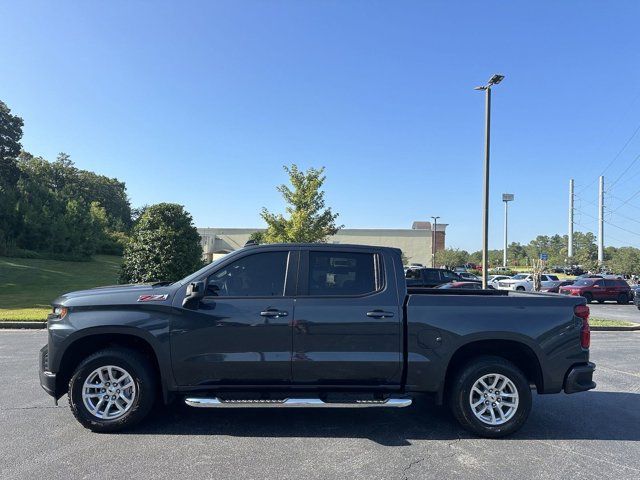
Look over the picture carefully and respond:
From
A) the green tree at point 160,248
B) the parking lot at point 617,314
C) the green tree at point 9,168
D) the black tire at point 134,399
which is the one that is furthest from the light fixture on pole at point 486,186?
the green tree at point 9,168

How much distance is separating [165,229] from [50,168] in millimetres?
74358

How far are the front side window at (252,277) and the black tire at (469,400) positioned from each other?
82.1 inches

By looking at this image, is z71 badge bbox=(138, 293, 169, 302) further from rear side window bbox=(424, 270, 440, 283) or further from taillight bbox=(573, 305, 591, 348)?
rear side window bbox=(424, 270, 440, 283)

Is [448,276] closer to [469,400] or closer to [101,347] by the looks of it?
[469,400]

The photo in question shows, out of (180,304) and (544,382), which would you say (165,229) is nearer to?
(180,304)

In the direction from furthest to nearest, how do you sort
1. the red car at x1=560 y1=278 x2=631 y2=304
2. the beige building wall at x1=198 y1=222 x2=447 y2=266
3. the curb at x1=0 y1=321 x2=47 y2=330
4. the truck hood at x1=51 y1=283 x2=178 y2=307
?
the beige building wall at x1=198 y1=222 x2=447 y2=266, the red car at x1=560 y1=278 x2=631 y2=304, the curb at x1=0 y1=321 x2=47 y2=330, the truck hood at x1=51 y1=283 x2=178 y2=307

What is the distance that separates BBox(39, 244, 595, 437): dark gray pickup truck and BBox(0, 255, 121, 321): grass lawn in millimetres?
10531

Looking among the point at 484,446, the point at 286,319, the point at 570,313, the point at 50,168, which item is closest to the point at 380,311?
the point at 286,319

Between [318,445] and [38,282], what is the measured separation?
28321mm

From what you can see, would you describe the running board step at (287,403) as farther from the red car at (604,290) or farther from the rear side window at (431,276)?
Answer: the red car at (604,290)

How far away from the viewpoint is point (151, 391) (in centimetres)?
483

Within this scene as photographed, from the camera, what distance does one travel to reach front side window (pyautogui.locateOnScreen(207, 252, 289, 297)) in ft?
16.2

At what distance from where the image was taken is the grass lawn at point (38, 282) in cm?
1600

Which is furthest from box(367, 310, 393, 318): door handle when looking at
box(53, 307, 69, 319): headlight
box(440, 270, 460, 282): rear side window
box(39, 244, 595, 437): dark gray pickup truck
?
box(440, 270, 460, 282): rear side window
